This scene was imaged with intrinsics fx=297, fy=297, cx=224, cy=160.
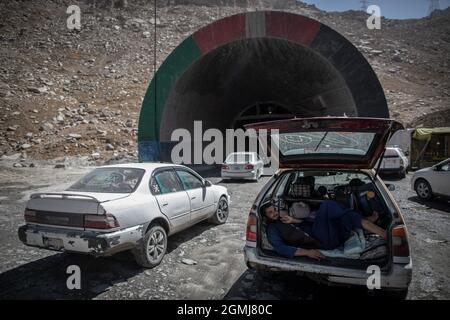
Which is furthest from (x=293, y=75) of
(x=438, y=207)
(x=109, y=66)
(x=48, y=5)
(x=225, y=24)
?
(x=48, y=5)

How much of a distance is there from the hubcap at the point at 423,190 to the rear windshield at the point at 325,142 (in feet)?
23.9

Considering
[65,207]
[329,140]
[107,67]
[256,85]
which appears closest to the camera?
[329,140]

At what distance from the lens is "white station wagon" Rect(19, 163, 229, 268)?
403cm

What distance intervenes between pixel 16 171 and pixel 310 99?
52.5 ft

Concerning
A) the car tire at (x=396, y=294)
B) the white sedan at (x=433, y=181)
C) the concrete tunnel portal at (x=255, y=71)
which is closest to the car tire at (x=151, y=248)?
the car tire at (x=396, y=294)

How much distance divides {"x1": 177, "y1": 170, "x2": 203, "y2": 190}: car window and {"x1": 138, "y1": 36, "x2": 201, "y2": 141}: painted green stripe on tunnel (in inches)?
268

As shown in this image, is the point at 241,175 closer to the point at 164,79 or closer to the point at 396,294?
the point at 164,79

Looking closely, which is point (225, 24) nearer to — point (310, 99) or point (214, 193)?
point (310, 99)

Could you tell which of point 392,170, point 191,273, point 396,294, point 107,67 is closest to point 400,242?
point 396,294

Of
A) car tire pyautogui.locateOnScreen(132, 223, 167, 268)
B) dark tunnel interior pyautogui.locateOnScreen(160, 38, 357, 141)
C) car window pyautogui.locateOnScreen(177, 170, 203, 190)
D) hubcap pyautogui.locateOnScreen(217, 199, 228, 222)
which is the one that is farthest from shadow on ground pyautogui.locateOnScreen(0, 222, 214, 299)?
dark tunnel interior pyautogui.locateOnScreen(160, 38, 357, 141)

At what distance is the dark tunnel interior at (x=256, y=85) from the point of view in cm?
1284

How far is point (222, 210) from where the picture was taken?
23.3ft

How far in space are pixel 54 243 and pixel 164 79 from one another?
9.37 meters

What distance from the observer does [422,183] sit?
9781 millimetres
